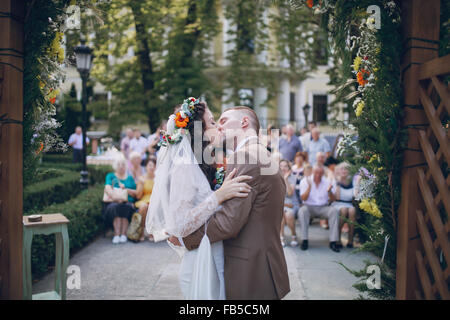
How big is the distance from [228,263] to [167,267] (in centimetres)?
355

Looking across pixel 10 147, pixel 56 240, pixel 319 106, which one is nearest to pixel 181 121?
pixel 10 147

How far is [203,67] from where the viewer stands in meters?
13.5

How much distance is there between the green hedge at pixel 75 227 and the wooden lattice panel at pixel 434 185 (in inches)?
182

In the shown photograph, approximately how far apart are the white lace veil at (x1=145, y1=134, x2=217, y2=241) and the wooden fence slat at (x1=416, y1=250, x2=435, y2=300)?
4.74 ft

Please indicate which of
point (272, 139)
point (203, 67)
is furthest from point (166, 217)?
point (203, 67)

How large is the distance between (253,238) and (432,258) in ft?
3.78

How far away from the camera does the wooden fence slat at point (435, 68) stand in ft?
7.98

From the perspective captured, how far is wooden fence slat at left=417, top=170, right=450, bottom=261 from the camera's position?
2.46 metres

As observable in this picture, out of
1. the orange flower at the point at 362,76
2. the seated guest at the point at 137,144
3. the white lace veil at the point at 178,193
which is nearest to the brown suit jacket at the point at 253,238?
the white lace veil at the point at 178,193

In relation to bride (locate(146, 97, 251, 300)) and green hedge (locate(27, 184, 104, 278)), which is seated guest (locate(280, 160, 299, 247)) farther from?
bride (locate(146, 97, 251, 300))

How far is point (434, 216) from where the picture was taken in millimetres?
2588

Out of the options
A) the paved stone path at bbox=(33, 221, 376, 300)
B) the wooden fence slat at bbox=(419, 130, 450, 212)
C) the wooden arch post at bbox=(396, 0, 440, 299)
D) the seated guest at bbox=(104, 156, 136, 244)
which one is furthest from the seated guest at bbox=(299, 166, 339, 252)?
the wooden fence slat at bbox=(419, 130, 450, 212)

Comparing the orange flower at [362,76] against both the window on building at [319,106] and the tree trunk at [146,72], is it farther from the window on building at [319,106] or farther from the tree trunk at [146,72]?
the window on building at [319,106]

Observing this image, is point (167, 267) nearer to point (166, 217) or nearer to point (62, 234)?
point (62, 234)
